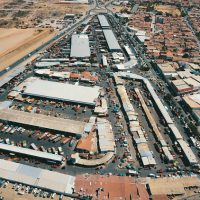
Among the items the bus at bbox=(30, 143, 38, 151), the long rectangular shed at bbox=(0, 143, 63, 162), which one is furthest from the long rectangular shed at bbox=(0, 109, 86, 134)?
the long rectangular shed at bbox=(0, 143, 63, 162)

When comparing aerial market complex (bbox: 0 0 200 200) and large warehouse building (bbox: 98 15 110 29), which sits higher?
large warehouse building (bbox: 98 15 110 29)

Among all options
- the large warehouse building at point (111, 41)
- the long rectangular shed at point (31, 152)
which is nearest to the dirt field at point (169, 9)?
the large warehouse building at point (111, 41)

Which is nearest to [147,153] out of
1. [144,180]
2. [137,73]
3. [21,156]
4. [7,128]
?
[144,180]

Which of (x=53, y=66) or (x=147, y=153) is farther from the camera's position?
(x=53, y=66)

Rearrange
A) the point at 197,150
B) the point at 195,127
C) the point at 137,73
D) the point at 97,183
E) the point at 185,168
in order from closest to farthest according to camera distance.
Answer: the point at 97,183
the point at 185,168
the point at 197,150
the point at 195,127
the point at 137,73

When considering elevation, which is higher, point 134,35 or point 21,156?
point 134,35

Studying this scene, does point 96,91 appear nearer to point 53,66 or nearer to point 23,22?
point 53,66

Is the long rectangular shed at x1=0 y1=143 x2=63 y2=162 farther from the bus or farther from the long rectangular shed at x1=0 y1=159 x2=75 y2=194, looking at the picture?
the long rectangular shed at x1=0 y1=159 x2=75 y2=194
